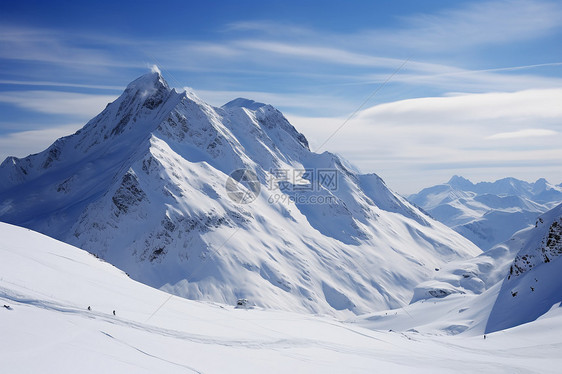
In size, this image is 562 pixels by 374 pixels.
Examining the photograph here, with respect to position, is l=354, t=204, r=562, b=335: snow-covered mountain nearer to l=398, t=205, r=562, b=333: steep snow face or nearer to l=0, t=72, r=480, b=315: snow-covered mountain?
l=398, t=205, r=562, b=333: steep snow face

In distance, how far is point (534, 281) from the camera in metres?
63.8

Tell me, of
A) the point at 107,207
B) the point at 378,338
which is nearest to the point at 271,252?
the point at 107,207

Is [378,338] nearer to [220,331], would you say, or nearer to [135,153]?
[220,331]

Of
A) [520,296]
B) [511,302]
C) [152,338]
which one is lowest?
[511,302]

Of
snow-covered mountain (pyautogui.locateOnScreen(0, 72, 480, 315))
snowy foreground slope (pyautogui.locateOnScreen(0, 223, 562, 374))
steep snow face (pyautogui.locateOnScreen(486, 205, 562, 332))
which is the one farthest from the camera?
snow-covered mountain (pyautogui.locateOnScreen(0, 72, 480, 315))

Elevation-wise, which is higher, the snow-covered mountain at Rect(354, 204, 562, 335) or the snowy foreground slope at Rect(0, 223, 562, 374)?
the snowy foreground slope at Rect(0, 223, 562, 374)

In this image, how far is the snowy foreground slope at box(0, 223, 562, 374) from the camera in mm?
13055

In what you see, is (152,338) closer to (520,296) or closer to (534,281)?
(520,296)

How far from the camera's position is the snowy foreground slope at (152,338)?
1305 centimetres

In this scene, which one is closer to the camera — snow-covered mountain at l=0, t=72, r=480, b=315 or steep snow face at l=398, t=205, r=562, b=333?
steep snow face at l=398, t=205, r=562, b=333

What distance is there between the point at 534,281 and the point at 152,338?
65532 millimetres

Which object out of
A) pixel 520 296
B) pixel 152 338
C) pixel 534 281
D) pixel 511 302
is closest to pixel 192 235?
pixel 511 302

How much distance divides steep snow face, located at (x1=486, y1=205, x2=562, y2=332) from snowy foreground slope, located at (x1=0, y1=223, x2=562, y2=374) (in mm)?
31349

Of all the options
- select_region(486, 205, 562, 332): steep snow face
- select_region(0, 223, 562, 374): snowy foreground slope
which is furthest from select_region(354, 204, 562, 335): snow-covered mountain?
select_region(0, 223, 562, 374): snowy foreground slope
